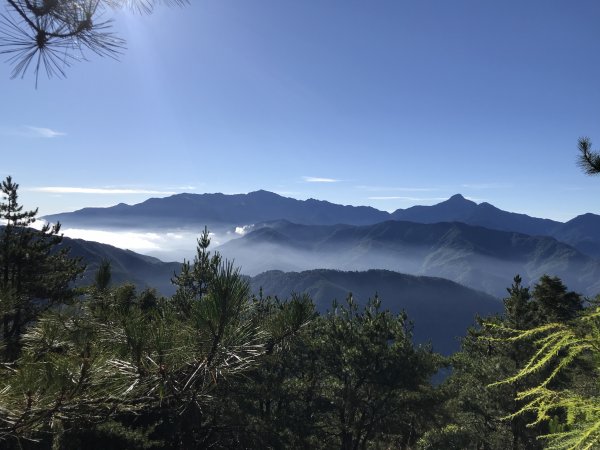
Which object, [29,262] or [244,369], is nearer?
[244,369]

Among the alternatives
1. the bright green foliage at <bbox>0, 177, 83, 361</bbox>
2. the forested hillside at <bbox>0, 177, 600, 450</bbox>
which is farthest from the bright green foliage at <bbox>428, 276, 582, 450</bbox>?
the bright green foliage at <bbox>0, 177, 83, 361</bbox>

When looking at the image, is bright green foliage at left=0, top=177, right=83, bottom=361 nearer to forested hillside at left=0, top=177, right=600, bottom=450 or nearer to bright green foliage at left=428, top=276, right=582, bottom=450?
forested hillside at left=0, top=177, right=600, bottom=450

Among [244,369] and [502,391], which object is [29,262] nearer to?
[244,369]

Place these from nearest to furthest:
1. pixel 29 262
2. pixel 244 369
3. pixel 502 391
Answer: pixel 244 369 < pixel 29 262 < pixel 502 391

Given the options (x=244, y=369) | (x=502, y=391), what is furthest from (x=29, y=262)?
(x=502, y=391)

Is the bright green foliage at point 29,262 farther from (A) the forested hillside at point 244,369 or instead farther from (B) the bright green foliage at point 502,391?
(B) the bright green foliage at point 502,391

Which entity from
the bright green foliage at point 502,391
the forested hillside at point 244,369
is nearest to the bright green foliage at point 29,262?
the forested hillside at point 244,369

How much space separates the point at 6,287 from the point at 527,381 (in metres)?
27.6

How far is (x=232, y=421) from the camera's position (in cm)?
1975

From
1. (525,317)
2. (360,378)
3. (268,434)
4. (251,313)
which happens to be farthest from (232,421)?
(525,317)

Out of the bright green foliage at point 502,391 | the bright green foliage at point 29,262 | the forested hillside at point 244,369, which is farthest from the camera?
the bright green foliage at point 502,391

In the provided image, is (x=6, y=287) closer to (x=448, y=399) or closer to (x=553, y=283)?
(x=448, y=399)

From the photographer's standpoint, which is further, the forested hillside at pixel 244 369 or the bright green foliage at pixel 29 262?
the bright green foliage at pixel 29 262

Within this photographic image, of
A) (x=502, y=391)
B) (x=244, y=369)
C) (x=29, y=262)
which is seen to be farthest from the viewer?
(x=502, y=391)
